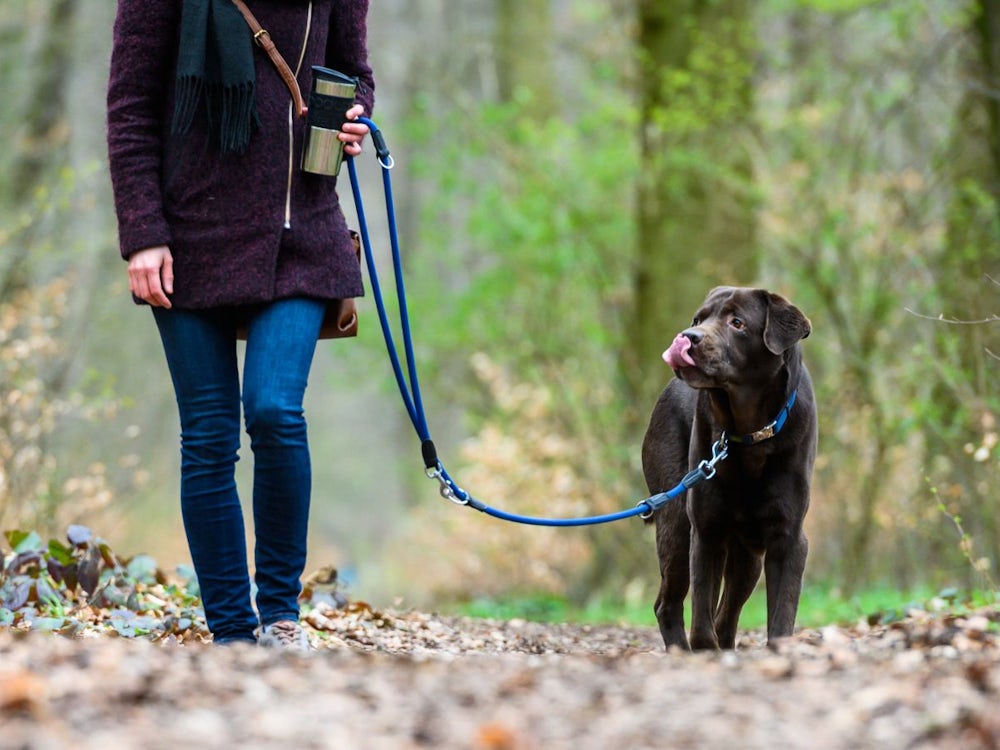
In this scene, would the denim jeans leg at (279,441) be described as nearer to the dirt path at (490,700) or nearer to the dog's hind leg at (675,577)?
the dirt path at (490,700)

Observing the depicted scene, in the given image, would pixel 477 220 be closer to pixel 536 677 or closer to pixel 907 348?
pixel 907 348

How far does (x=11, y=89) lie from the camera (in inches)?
517

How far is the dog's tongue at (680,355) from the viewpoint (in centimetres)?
469

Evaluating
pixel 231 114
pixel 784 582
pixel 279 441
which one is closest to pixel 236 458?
pixel 279 441

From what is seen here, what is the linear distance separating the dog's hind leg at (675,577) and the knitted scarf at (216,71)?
89.7 inches

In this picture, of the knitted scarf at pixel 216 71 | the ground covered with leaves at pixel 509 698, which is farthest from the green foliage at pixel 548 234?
the ground covered with leaves at pixel 509 698

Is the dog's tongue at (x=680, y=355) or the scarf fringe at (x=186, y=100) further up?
the scarf fringe at (x=186, y=100)

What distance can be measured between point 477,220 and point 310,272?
818cm

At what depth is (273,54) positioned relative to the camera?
426 centimetres

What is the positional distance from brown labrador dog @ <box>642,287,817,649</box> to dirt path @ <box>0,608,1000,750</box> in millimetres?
1094

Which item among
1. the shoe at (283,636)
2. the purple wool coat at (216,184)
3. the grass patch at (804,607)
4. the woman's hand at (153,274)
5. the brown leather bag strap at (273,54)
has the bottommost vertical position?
the grass patch at (804,607)

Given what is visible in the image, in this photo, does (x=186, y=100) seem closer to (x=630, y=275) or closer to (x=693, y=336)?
(x=693, y=336)

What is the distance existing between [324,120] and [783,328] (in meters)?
1.78

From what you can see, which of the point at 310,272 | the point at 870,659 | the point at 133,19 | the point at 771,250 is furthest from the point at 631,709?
the point at 771,250
